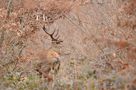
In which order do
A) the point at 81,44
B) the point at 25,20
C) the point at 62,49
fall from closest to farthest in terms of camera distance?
the point at 81,44
the point at 25,20
the point at 62,49

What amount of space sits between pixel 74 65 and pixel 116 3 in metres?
1.42

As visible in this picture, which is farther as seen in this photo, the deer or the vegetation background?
the deer

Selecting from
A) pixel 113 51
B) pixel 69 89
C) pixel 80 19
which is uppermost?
pixel 80 19

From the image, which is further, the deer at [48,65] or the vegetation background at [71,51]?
the deer at [48,65]

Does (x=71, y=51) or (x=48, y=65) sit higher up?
(x=71, y=51)

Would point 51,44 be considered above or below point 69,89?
above

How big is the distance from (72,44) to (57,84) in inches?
126

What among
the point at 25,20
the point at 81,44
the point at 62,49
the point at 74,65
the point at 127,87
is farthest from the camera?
the point at 62,49

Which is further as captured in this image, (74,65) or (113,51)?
(74,65)

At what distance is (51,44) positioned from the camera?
11.3 m

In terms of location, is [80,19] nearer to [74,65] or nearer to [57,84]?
[74,65]

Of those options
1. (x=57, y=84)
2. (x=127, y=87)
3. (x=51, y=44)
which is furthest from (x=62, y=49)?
(x=127, y=87)

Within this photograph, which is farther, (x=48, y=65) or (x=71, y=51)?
(x=71, y=51)

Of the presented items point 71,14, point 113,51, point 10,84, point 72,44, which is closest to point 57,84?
point 113,51
